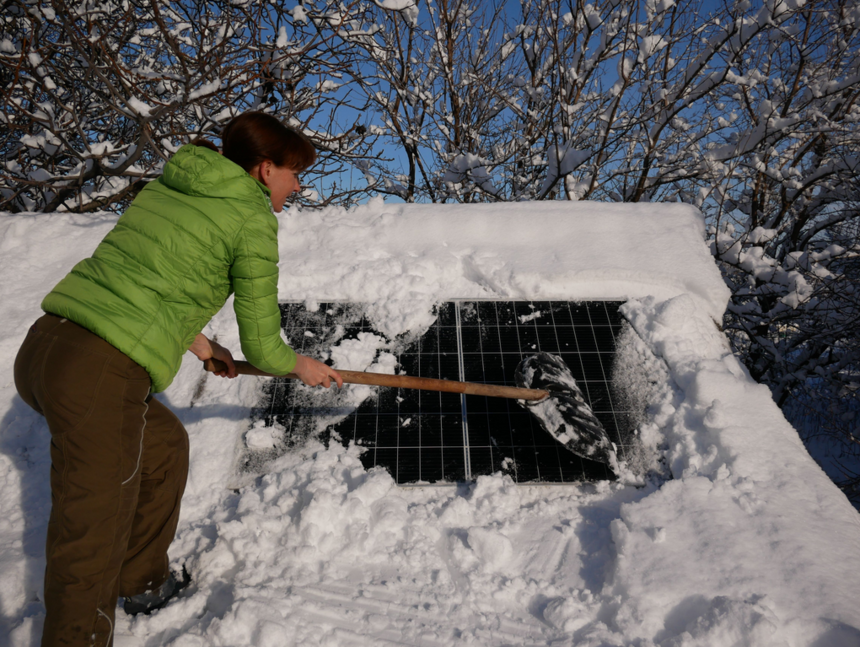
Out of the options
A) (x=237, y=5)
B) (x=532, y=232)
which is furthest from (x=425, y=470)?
(x=237, y=5)

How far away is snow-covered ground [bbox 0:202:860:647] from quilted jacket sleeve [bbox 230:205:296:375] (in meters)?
0.86

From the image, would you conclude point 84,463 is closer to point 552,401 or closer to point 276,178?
point 276,178

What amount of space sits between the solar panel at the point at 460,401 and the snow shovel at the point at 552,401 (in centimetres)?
13

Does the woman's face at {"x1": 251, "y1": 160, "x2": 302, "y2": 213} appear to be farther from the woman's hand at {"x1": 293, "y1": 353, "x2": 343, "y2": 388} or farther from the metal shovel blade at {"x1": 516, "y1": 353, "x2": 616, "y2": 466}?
the metal shovel blade at {"x1": 516, "y1": 353, "x2": 616, "y2": 466}

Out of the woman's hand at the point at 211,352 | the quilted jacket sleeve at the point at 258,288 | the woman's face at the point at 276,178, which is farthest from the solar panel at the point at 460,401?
the woman's face at the point at 276,178

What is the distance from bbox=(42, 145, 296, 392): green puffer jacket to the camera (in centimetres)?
180

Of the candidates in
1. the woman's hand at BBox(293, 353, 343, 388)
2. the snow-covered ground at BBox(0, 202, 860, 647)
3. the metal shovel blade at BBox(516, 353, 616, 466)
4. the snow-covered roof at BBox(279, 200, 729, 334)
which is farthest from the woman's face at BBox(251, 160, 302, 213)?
the metal shovel blade at BBox(516, 353, 616, 466)

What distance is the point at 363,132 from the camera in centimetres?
700

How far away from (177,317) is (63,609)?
1.03 meters

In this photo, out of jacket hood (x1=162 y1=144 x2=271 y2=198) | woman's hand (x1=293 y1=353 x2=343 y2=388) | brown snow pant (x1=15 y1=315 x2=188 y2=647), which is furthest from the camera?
woman's hand (x1=293 y1=353 x2=343 y2=388)

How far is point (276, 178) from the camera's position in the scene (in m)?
2.08

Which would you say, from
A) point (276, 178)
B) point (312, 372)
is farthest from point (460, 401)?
point (276, 178)

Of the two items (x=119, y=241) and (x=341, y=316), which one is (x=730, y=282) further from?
(x=119, y=241)

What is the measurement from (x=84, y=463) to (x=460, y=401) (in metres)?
2.01
